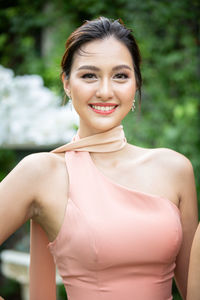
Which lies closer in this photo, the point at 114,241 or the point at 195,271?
the point at 195,271

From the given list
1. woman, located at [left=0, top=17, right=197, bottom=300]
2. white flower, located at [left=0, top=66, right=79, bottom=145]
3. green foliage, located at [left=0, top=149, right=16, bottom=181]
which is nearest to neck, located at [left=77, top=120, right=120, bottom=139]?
woman, located at [left=0, top=17, right=197, bottom=300]

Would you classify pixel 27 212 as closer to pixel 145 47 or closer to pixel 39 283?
pixel 39 283

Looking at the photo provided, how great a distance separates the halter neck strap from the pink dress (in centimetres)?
14

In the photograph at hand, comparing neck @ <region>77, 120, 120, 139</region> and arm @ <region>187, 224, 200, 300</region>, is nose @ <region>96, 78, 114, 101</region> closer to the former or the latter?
neck @ <region>77, 120, 120, 139</region>

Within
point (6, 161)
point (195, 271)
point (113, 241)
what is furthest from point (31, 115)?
point (195, 271)

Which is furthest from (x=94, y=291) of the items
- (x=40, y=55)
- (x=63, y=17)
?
(x=40, y=55)

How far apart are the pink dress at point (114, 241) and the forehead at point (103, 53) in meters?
0.52

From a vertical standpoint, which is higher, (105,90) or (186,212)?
(105,90)

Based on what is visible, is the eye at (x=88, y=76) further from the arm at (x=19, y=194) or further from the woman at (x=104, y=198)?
the arm at (x=19, y=194)

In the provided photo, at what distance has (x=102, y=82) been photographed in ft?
6.34

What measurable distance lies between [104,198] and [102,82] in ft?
1.74

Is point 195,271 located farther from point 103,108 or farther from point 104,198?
point 103,108

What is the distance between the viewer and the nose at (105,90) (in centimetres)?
192

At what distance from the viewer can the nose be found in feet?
6.29
